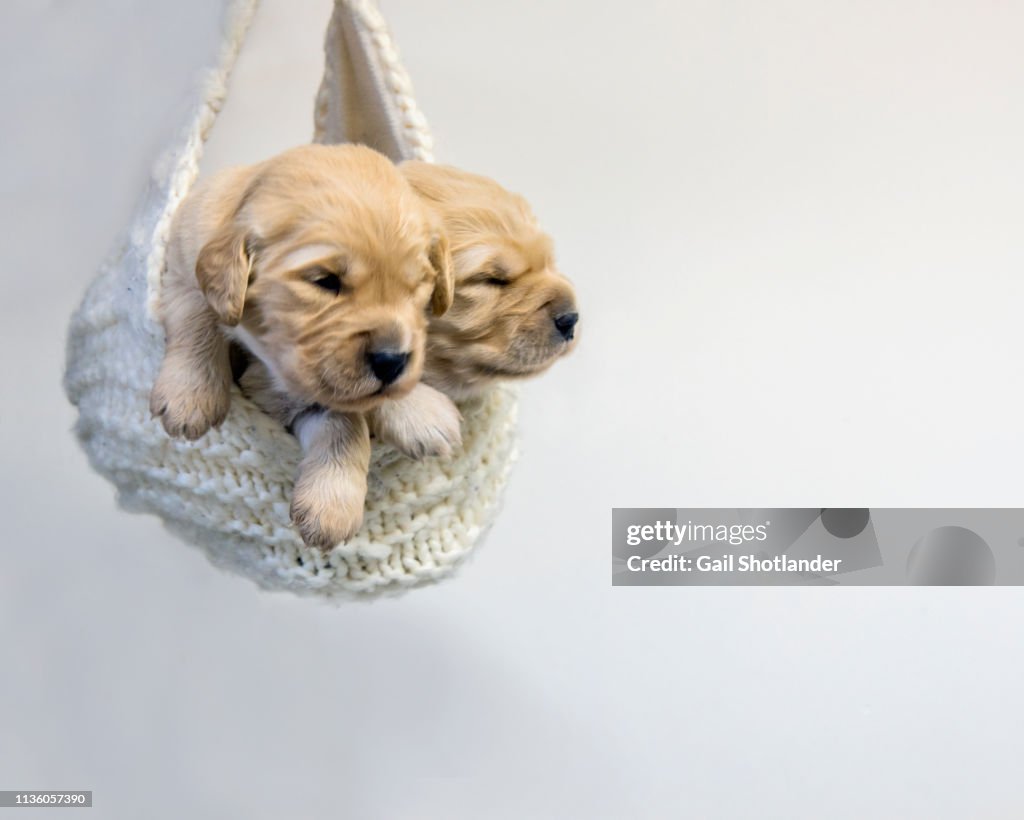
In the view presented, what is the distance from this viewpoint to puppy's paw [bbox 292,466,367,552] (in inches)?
24.9

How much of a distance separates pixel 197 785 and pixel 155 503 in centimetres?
56

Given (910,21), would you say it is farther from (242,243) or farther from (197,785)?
(197,785)

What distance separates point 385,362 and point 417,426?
0.11 metres

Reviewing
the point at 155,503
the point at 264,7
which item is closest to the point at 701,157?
the point at 264,7

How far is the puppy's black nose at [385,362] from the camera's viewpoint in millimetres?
587

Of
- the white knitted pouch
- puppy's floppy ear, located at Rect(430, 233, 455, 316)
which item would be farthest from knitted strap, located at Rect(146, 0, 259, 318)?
puppy's floppy ear, located at Rect(430, 233, 455, 316)

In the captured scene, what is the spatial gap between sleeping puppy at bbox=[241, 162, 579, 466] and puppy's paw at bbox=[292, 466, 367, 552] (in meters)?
0.06

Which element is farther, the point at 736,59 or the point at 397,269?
the point at 736,59

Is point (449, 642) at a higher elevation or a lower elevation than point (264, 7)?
lower

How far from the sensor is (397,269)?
613mm

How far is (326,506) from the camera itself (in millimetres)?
638

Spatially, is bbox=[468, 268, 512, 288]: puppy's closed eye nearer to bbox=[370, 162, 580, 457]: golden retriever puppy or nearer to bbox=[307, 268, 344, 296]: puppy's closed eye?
bbox=[370, 162, 580, 457]: golden retriever puppy

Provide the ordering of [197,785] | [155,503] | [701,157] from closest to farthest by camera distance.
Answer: [155,503], [197,785], [701,157]

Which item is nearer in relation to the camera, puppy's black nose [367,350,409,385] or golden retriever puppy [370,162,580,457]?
puppy's black nose [367,350,409,385]
